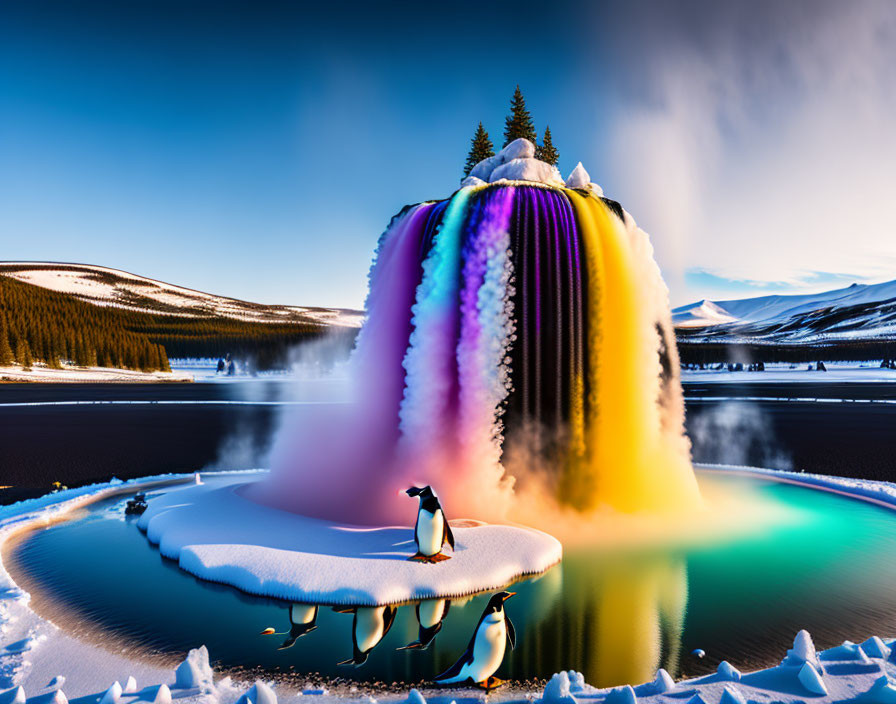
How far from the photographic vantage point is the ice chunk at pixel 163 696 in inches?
170

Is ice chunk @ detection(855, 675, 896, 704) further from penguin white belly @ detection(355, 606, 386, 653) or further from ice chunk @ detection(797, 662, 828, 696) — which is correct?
penguin white belly @ detection(355, 606, 386, 653)

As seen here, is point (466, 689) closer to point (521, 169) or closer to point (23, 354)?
point (521, 169)

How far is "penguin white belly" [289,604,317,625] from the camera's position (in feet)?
19.9

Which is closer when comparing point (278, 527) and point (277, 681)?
point (277, 681)

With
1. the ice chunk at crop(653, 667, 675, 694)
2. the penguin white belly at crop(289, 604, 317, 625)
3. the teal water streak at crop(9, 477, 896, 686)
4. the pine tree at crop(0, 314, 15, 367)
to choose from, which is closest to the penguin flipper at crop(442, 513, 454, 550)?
the teal water streak at crop(9, 477, 896, 686)

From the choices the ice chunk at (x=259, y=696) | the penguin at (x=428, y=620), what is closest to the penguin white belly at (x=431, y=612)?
the penguin at (x=428, y=620)

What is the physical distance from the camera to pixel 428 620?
→ 6070 mm

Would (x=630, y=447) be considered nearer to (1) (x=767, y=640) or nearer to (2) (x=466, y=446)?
(2) (x=466, y=446)

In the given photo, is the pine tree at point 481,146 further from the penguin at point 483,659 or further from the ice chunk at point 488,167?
the penguin at point 483,659

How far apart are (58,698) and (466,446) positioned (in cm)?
739

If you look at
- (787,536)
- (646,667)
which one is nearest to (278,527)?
(646,667)

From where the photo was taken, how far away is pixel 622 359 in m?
11.9

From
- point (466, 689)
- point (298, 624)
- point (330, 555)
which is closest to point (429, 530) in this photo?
point (330, 555)

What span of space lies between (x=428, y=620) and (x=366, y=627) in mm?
708
